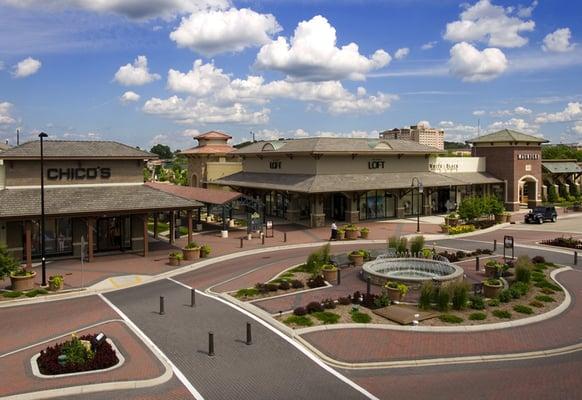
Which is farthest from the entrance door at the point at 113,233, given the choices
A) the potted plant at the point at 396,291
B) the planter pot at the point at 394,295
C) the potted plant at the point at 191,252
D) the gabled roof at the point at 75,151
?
the planter pot at the point at 394,295

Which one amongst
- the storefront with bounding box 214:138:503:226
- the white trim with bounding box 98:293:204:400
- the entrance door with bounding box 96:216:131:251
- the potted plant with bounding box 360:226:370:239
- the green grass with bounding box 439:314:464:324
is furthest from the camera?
the storefront with bounding box 214:138:503:226

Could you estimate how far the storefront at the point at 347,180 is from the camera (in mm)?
47969

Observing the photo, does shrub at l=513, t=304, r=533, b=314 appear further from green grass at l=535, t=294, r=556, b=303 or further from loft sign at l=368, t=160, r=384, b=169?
loft sign at l=368, t=160, r=384, b=169

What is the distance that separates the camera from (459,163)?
2405 inches

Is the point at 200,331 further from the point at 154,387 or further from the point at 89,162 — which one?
the point at 89,162

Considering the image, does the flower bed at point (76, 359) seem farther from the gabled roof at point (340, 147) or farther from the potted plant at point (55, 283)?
the gabled roof at point (340, 147)

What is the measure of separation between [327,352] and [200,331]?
493 centimetres

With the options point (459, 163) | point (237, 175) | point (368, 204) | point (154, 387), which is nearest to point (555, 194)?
point (459, 163)

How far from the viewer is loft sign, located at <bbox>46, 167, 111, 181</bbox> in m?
32.7

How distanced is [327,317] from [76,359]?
8930 mm

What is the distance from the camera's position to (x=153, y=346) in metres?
17.0

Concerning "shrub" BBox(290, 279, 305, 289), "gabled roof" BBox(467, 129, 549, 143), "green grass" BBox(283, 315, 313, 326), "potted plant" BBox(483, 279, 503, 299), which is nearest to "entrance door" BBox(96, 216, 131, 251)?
"shrub" BBox(290, 279, 305, 289)

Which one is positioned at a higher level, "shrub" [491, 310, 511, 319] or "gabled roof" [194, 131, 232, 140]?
"gabled roof" [194, 131, 232, 140]

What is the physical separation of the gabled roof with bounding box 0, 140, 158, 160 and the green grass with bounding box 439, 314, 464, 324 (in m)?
23.4
